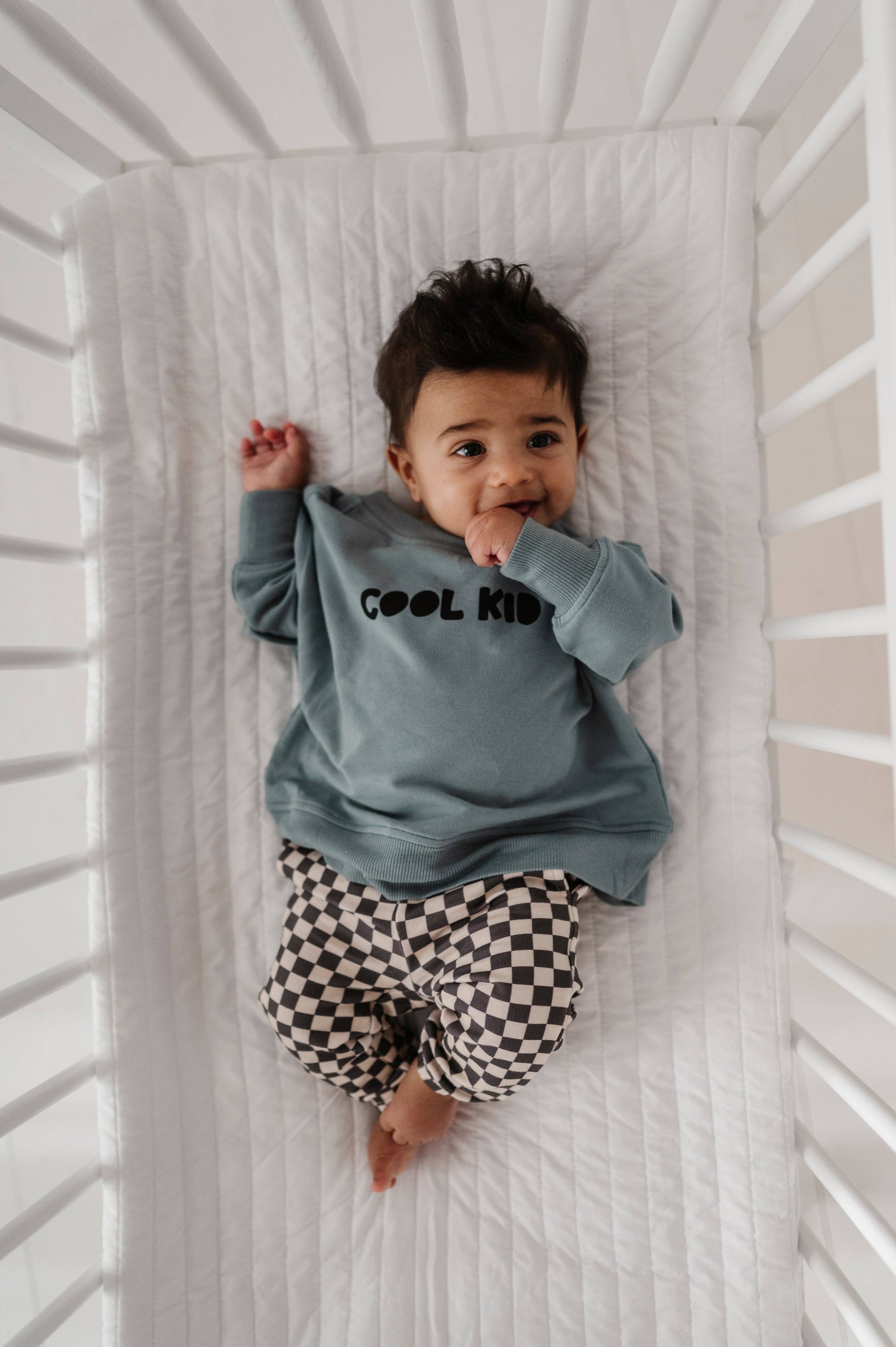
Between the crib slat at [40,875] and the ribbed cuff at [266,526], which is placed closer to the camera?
the crib slat at [40,875]

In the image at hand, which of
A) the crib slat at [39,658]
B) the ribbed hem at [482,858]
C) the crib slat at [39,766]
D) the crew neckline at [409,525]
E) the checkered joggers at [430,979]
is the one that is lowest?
the checkered joggers at [430,979]

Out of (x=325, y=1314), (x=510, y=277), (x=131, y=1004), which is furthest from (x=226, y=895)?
(x=510, y=277)

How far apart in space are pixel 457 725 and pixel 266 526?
0.34m

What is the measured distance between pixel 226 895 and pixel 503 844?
1.17ft

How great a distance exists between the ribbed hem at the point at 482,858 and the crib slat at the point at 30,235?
0.71 m

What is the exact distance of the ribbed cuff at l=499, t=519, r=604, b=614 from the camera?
0.87m

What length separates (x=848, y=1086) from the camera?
79 centimetres

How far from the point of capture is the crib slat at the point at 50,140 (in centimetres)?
83

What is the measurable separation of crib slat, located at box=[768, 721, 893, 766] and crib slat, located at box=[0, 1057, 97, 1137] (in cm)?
83

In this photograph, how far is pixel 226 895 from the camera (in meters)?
1.01

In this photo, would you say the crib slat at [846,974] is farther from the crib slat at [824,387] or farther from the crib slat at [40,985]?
A: the crib slat at [40,985]

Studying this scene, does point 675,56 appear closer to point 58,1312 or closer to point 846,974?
point 846,974

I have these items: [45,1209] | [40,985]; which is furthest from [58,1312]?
[40,985]

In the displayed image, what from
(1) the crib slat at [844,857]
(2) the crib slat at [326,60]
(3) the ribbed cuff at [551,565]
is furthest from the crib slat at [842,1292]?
(2) the crib slat at [326,60]
